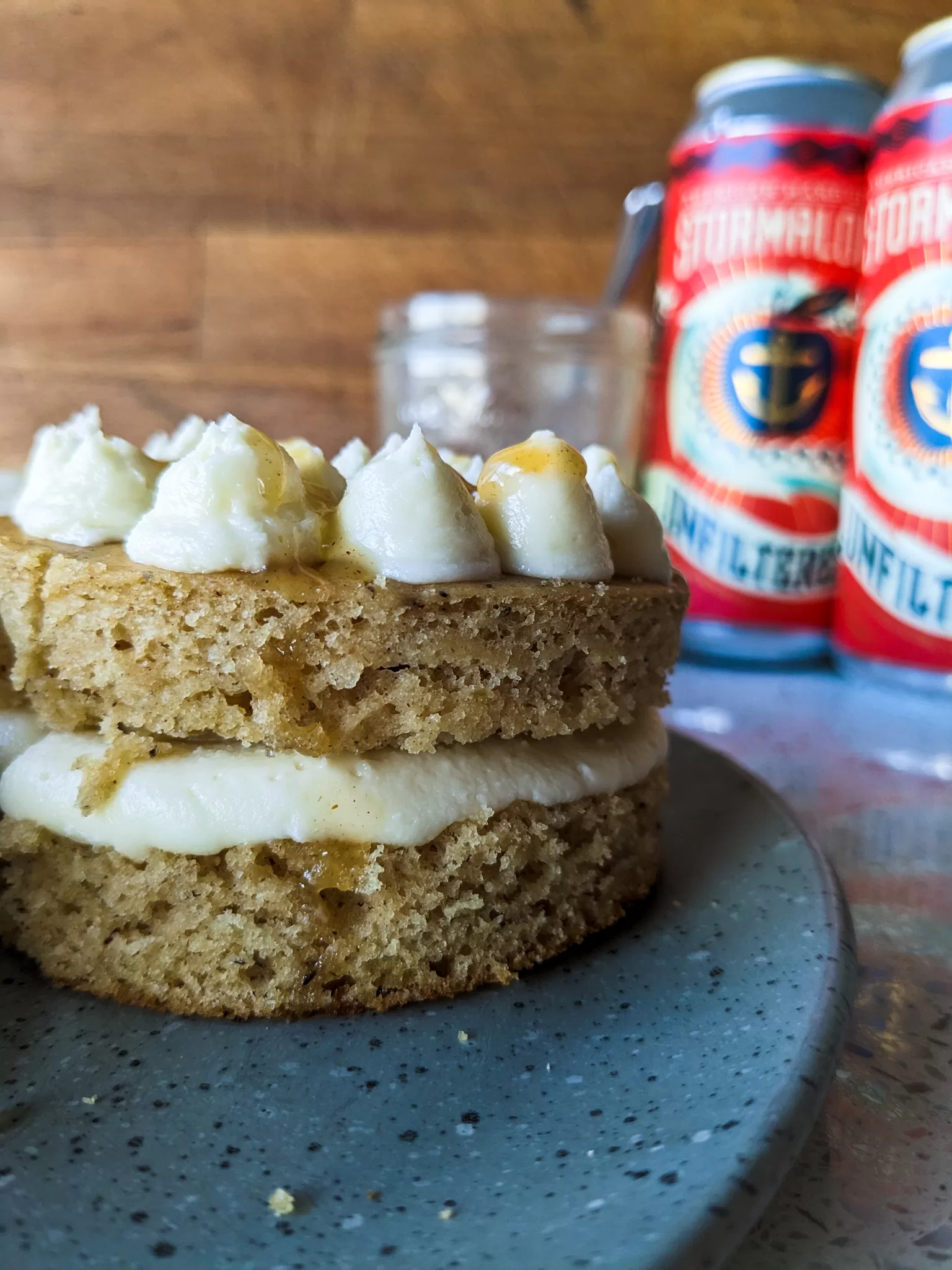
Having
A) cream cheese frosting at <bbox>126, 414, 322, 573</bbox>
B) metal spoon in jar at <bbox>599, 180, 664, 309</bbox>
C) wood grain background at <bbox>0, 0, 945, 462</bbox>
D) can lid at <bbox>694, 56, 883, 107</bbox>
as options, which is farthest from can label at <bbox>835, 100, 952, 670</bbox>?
cream cheese frosting at <bbox>126, 414, 322, 573</bbox>

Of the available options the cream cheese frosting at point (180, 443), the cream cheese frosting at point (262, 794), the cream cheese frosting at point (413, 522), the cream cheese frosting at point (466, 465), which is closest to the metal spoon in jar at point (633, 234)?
the cream cheese frosting at point (466, 465)

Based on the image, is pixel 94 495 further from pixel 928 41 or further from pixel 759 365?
pixel 928 41

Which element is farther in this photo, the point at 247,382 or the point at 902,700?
the point at 247,382

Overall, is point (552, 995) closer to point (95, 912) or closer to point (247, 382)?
point (95, 912)

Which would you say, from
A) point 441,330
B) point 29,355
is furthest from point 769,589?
point 29,355

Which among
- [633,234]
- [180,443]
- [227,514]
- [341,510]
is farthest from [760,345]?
[227,514]

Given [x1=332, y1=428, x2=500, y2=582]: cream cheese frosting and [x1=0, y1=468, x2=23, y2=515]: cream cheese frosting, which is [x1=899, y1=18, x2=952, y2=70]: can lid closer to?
[x1=332, y1=428, x2=500, y2=582]: cream cheese frosting
